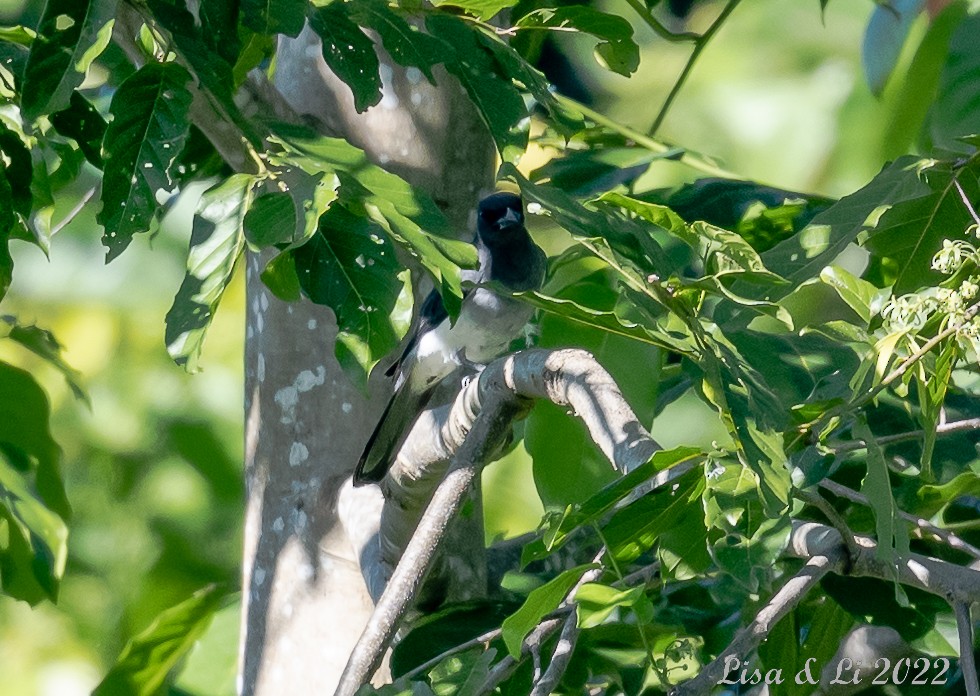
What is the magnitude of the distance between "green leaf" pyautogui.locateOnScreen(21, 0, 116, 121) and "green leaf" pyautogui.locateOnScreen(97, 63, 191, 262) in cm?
7

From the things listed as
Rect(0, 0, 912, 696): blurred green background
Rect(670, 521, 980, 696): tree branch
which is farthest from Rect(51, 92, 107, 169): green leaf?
Rect(0, 0, 912, 696): blurred green background

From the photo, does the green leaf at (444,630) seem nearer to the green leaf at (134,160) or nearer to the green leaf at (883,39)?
the green leaf at (134,160)

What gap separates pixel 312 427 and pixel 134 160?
0.63 meters

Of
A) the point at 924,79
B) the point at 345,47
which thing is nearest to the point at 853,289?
the point at 345,47

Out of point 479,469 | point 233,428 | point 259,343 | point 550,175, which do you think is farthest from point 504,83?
point 233,428

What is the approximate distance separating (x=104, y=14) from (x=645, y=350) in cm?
81

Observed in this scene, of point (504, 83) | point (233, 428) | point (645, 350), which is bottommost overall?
point (233, 428)

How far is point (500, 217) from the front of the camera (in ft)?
7.52

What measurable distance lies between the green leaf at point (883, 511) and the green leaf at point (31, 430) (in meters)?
1.30

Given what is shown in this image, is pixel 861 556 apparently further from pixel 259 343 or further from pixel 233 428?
pixel 233 428

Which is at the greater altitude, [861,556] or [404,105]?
[404,105]

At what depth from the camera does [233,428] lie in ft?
12.2

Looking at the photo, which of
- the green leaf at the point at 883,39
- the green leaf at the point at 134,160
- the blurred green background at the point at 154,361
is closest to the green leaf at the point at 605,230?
the green leaf at the point at 134,160

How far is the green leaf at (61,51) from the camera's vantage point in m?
0.92
